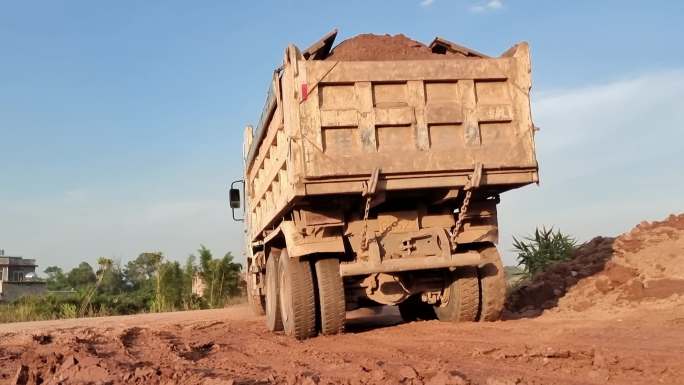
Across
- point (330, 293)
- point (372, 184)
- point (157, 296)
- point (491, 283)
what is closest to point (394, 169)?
point (372, 184)

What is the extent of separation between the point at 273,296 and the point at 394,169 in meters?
3.04

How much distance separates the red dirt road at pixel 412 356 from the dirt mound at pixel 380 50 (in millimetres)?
2986

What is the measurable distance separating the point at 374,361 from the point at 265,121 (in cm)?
393

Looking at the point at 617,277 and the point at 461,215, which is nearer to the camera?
the point at 461,215

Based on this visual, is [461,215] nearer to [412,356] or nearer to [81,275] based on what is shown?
[412,356]

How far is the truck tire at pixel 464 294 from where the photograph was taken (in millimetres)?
7242

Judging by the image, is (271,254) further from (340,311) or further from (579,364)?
(579,364)

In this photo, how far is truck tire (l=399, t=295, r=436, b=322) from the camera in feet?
29.0

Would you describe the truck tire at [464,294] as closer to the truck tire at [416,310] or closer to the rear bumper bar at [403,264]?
the rear bumper bar at [403,264]

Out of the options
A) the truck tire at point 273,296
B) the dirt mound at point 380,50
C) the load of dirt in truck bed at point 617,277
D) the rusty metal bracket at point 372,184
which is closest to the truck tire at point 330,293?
the rusty metal bracket at point 372,184

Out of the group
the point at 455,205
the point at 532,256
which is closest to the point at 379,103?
A: the point at 455,205

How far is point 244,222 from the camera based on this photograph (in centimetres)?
1314

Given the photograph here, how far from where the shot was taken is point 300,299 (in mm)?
7004

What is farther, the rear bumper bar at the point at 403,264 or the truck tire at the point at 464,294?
the truck tire at the point at 464,294
